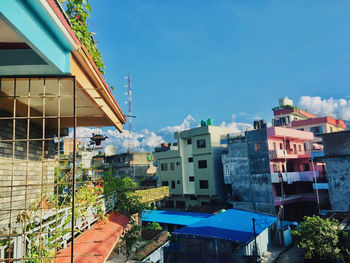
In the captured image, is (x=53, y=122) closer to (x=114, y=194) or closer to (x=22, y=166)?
(x=22, y=166)

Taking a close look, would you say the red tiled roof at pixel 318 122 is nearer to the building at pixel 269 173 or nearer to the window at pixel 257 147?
the building at pixel 269 173

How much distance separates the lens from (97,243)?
5637mm

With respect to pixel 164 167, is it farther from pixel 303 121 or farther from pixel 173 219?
pixel 303 121

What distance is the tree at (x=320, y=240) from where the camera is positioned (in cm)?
1268

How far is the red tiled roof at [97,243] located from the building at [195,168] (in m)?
24.8


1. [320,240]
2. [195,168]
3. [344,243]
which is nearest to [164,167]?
[195,168]

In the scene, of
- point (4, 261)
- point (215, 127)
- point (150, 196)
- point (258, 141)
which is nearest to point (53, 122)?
point (4, 261)

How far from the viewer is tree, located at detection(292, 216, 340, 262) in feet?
41.6

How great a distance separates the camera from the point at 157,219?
2502 centimetres

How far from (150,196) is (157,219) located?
8.12 metres

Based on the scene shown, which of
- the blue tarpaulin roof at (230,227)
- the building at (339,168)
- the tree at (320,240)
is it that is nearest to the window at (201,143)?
the building at (339,168)

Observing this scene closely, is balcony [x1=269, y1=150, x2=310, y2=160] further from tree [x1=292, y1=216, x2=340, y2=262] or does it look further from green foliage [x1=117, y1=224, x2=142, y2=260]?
green foliage [x1=117, y1=224, x2=142, y2=260]

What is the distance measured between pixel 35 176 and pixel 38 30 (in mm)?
6374

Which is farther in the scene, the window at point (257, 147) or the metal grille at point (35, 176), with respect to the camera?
the window at point (257, 147)
